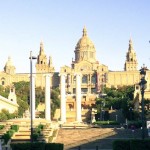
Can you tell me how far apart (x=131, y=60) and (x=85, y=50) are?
16.1m

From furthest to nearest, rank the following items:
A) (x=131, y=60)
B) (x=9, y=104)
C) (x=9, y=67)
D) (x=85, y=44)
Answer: (x=9, y=67), (x=131, y=60), (x=85, y=44), (x=9, y=104)

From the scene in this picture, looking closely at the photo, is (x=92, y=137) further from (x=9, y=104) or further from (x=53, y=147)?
(x=9, y=104)

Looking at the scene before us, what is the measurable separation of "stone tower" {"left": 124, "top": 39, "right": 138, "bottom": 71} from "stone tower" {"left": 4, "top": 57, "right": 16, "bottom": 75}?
36.4 metres

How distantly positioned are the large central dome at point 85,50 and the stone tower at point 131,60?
11489 millimetres

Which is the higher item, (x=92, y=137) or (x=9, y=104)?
(x=9, y=104)

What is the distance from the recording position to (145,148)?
28.5 m

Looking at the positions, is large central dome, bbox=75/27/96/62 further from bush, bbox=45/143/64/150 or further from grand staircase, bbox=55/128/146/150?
bush, bbox=45/143/64/150

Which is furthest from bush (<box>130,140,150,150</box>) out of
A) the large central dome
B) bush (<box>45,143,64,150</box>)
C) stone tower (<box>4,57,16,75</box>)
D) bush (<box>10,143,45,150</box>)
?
stone tower (<box>4,57,16,75</box>)

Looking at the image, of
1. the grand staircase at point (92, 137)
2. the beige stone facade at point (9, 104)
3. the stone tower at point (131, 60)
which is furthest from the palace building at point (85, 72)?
the grand staircase at point (92, 137)

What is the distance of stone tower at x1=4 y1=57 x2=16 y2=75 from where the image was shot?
6890 inches

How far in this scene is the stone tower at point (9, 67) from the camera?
175m

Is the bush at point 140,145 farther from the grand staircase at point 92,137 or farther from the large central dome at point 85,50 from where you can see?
the large central dome at point 85,50

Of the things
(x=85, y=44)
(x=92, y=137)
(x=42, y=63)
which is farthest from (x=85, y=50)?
(x=92, y=137)

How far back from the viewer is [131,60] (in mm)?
174750
